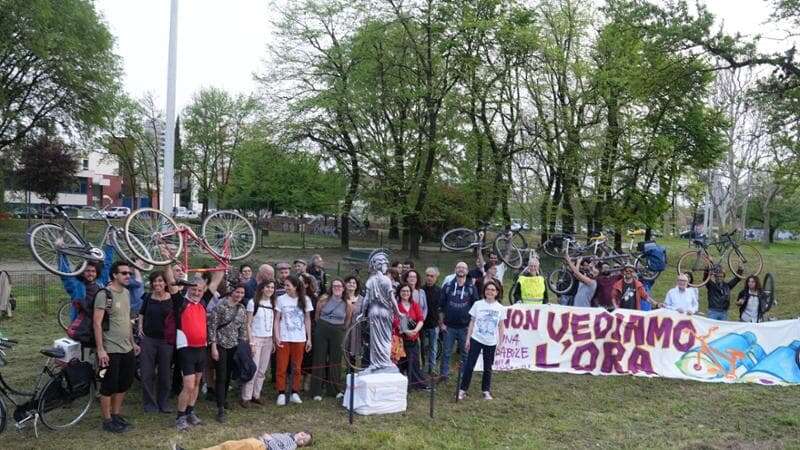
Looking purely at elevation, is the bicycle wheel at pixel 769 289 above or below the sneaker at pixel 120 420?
above

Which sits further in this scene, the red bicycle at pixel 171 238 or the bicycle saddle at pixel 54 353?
the red bicycle at pixel 171 238

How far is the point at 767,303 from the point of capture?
1185 cm

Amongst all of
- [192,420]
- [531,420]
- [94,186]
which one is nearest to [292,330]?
[192,420]

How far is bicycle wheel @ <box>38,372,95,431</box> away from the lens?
246 inches

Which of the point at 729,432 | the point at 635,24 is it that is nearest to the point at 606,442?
the point at 729,432

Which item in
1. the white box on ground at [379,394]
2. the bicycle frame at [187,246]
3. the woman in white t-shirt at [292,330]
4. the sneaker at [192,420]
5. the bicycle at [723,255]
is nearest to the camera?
the sneaker at [192,420]

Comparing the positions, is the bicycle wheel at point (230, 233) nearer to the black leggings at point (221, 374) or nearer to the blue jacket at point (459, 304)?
the black leggings at point (221, 374)

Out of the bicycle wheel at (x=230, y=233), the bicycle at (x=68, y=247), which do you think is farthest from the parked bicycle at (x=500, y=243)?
the bicycle at (x=68, y=247)

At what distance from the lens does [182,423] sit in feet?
21.3

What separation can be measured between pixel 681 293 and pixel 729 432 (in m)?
3.45

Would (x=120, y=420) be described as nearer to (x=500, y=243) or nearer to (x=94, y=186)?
(x=500, y=243)

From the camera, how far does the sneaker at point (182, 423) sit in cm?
645

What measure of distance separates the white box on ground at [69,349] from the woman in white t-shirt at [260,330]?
201 cm

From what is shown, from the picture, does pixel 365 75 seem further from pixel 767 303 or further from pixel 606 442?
pixel 606 442
